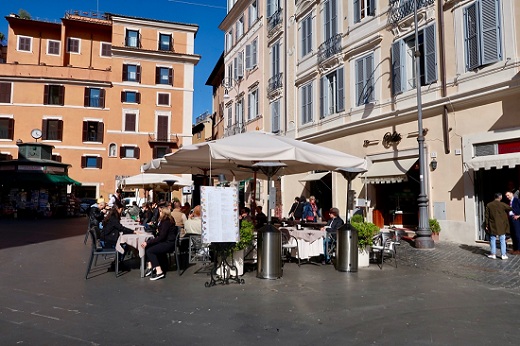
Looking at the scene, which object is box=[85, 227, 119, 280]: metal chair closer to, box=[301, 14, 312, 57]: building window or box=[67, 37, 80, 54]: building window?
box=[301, 14, 312, 57]: building window

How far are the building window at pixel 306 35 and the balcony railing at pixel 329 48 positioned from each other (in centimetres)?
104

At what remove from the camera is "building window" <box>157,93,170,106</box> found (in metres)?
38.5

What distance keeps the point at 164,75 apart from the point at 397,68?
28580mm

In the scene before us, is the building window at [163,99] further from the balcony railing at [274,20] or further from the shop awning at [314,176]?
the shop awning at [314,176]

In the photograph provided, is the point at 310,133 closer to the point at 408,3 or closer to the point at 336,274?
the point at 408,3

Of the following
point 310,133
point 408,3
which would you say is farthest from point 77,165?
point 408,3

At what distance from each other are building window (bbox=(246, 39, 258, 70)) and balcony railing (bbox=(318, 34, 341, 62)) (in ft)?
24.1

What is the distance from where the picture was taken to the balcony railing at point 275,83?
72.5 feet

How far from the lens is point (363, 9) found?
52.9ft

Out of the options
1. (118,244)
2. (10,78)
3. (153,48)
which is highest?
(153,48)

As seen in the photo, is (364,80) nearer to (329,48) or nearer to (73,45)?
(329,48)

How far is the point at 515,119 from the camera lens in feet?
36.4

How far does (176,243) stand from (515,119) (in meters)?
9.25

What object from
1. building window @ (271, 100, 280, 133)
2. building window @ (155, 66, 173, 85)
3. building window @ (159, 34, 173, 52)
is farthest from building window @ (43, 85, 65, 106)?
building window @ (271, 100, 280, 133)
